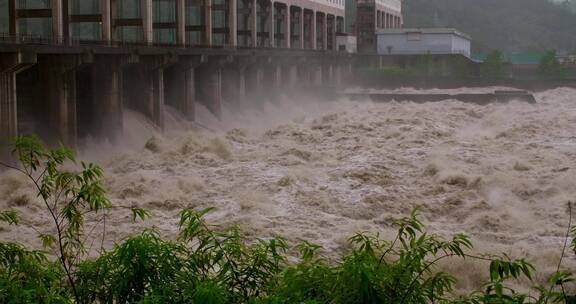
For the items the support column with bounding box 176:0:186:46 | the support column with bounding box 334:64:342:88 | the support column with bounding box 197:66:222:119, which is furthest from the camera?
the support column with bounding box 334:64:342:88

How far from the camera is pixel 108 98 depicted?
3042cm

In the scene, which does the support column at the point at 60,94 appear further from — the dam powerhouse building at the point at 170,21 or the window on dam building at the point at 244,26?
the window on dam building at the point at 244,26

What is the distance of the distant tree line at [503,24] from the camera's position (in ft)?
410

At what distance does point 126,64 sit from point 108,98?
1811mm

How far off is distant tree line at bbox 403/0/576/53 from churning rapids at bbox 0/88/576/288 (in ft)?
292

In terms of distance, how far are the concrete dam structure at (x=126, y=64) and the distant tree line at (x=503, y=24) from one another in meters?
68.3

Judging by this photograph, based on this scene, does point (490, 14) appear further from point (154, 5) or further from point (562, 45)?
point (154, 5)

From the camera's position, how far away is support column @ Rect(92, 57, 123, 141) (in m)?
30.5

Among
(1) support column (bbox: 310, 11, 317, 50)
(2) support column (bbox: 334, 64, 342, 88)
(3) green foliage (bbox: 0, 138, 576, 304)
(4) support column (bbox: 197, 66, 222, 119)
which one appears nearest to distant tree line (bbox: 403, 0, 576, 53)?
(2) support column (bbox: 334, 64, 342, 88)

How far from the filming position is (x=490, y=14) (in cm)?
13688

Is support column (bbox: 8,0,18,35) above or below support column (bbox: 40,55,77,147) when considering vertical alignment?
above

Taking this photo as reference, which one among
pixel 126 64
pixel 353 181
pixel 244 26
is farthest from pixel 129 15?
pixel 353 181

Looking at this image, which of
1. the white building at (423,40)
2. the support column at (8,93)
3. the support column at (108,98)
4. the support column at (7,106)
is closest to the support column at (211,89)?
the support column at (108,98)

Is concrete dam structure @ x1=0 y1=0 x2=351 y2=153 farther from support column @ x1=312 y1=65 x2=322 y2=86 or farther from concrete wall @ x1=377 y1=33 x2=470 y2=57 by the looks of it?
concrete wall @ x1=377 y1=33 x2=470 y2=57
